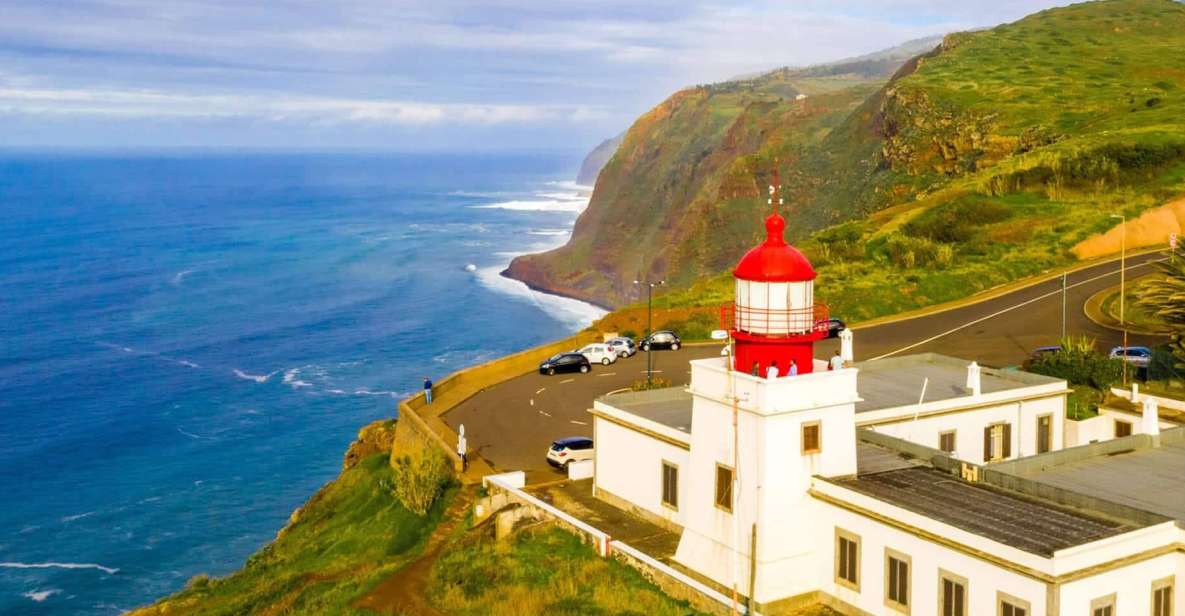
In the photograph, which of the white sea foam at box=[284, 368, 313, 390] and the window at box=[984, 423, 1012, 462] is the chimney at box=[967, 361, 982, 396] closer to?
the window at box=[984, 423, 1012, 462]

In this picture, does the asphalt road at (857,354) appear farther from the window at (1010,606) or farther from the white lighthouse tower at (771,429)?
the window at (1010,606)

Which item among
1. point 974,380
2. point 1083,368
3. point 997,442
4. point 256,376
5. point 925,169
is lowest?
point 256,376

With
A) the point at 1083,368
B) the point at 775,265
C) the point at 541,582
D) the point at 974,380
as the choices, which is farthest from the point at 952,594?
the point at 1083,368

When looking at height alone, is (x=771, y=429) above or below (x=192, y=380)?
above

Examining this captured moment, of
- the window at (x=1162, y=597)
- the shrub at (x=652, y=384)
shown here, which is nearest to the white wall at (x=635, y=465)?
the window at (x=1162, y=597)

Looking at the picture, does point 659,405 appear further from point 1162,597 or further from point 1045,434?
point 1162,597

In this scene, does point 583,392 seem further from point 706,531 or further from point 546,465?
point 706,531
